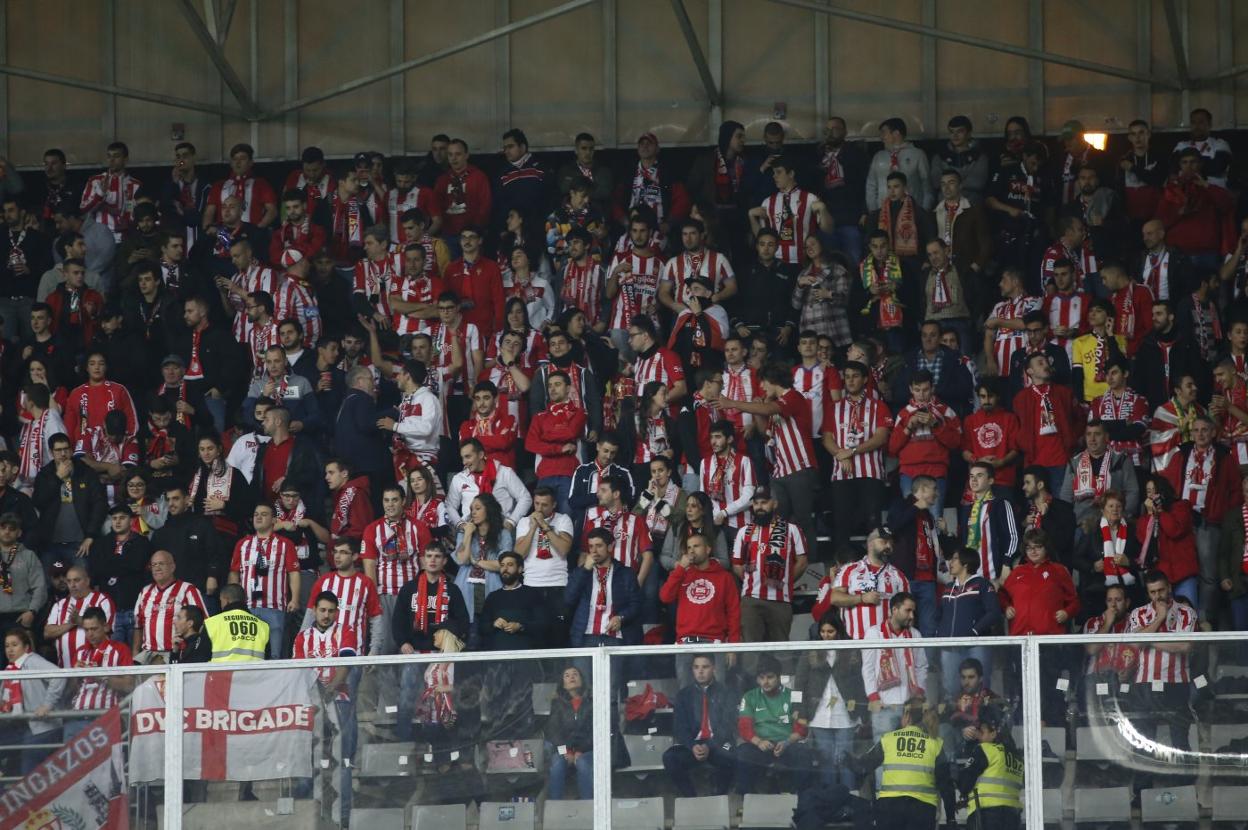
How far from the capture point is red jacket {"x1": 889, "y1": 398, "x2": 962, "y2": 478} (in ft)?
46.7

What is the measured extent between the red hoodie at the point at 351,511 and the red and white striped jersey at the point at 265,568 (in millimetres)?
527

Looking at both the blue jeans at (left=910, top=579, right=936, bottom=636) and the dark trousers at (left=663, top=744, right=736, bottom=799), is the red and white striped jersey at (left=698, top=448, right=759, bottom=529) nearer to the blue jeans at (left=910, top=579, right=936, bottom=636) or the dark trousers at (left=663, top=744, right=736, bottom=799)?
the blue jeans at (left=910, top=579, right=936, bottom=636)

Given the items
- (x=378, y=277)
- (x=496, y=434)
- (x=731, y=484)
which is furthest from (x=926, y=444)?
(x=378, y=277)

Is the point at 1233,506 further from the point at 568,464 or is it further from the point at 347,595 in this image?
the point at 347,595

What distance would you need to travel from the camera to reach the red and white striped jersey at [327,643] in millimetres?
12875

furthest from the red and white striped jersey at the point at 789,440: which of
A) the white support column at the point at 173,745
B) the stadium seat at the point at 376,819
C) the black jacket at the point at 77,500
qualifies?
the white support column at the point at 173,745

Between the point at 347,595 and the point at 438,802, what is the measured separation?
14.1 ft

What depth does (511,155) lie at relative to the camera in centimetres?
1750

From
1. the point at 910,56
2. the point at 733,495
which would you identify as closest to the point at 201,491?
the point at 733,495

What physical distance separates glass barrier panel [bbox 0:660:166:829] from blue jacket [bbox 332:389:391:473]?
225 inches

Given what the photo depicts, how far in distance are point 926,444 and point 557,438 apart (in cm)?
249

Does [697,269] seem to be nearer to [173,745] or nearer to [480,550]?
[480,550]

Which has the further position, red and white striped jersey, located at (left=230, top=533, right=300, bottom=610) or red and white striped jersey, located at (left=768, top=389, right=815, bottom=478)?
red and white striped jersey, located at (left=768, top=389, right=815, bottom=478)

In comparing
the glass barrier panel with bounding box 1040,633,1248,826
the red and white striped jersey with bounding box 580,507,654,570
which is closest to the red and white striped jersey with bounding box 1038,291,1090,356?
the red and white striped jersey with bounding box 580,507,654,570
